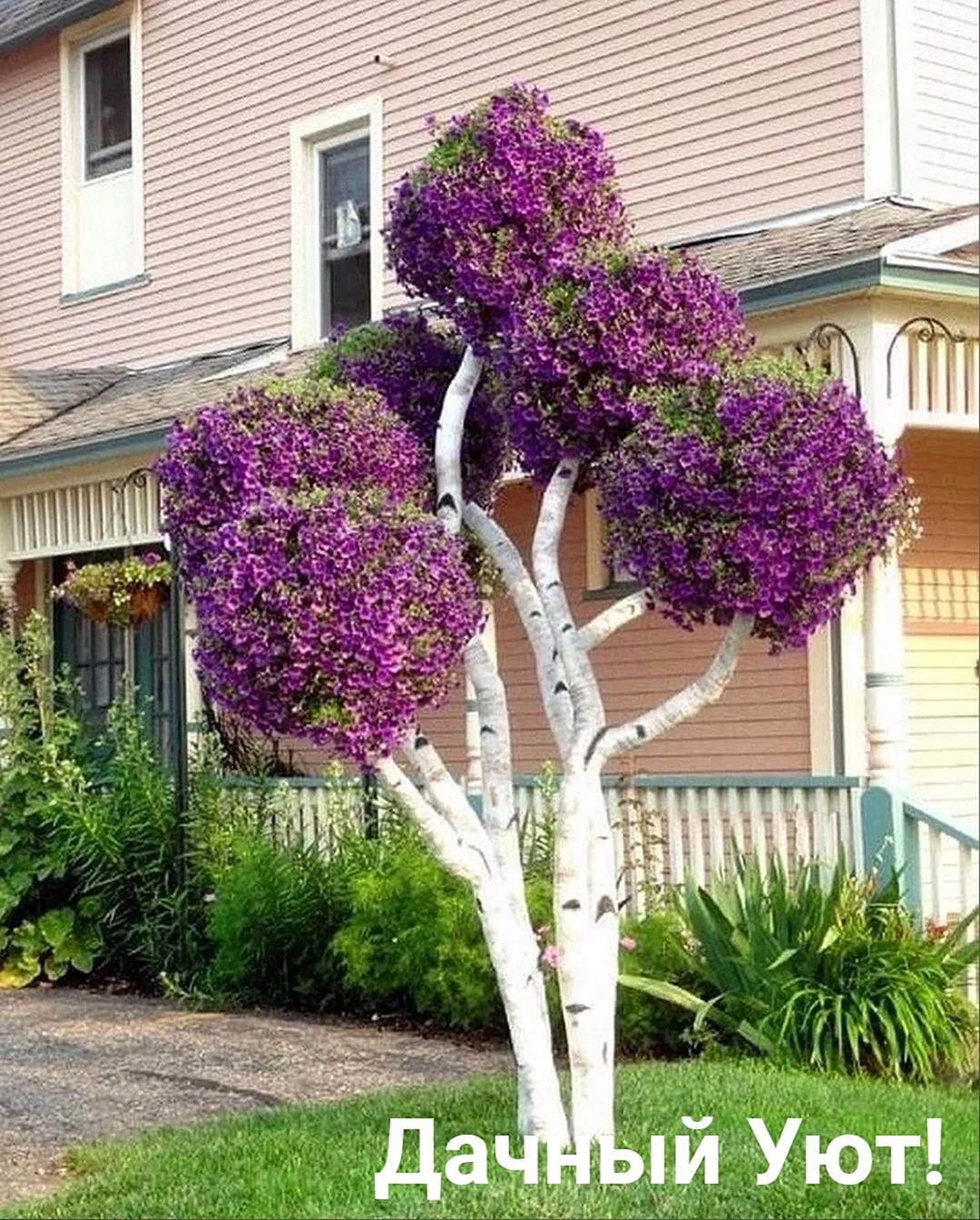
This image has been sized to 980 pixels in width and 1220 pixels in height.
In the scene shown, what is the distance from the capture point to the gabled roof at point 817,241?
8.68 meters

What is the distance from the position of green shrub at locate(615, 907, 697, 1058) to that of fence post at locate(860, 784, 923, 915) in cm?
87

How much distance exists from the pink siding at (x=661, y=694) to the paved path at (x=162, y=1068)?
2947 millimetres

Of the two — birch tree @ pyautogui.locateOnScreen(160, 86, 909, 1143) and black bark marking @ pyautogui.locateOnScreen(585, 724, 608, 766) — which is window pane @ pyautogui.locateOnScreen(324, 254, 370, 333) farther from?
black bark marking @ pyautogui.locateOnScreen(585, 724, 608, 766)

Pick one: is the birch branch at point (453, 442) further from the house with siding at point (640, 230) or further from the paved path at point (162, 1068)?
the paved path at point (162, 1068)

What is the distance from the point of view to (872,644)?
8.31 meters

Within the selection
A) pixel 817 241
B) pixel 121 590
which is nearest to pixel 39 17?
pixel 121 590

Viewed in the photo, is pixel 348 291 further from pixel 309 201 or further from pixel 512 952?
pixel 512 952

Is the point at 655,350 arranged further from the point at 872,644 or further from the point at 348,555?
the point at 872,644

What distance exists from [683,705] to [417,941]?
3395mm

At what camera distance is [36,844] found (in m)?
11.5

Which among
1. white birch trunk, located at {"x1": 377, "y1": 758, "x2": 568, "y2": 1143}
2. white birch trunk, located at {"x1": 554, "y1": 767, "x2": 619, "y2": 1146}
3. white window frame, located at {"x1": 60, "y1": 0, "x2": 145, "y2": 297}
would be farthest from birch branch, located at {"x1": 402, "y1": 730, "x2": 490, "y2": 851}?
white window frame, located at {"x1": 60, "y1": 0, "x2": 145, "y2": 297}

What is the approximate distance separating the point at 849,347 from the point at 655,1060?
121 inches

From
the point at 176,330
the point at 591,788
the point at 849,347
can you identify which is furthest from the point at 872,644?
the point at 176,330

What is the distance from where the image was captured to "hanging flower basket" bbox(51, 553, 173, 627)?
1203 cm
